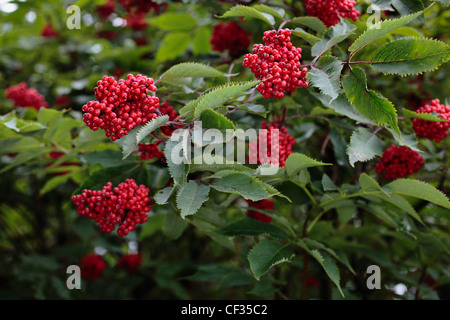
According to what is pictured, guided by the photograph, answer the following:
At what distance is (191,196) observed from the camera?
4.40ft

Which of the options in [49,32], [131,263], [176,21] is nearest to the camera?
[176,21]

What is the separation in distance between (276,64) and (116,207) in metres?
0.72

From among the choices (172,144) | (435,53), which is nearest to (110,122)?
(172,144)

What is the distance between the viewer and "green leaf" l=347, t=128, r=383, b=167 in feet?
5.01

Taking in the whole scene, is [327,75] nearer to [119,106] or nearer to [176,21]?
[119,106]

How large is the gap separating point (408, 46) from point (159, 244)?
9.51ft

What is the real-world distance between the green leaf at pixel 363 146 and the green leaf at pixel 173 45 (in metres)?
1.81

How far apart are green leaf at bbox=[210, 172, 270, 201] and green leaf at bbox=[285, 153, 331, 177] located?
21cm

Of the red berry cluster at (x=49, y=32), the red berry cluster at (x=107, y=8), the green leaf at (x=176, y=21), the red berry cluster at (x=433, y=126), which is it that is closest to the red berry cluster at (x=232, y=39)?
the green leaf at (x=176, y=21)

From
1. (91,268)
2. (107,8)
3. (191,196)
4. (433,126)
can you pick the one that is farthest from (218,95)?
(107,8)

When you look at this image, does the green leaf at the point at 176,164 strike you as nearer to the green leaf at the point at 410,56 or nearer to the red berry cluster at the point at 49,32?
the green leaf at the point at 410,56

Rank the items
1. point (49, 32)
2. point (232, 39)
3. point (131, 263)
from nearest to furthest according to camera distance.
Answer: point (232, 39), point (131, 263), point (49, 32)
